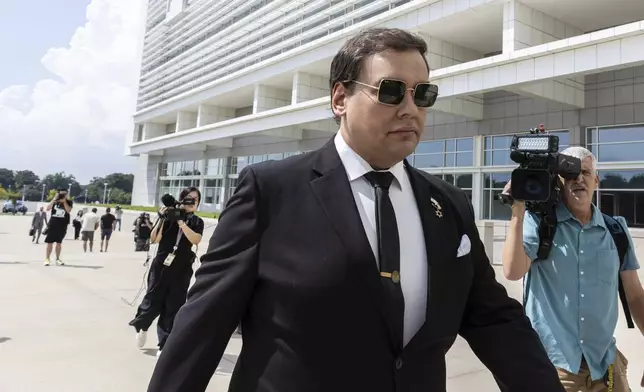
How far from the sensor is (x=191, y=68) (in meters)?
37.2

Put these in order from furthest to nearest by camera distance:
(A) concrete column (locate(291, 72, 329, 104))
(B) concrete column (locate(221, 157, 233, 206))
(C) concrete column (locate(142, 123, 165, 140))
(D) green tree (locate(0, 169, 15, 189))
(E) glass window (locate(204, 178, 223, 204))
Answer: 1. (D) green tree (locate(0, 169, 15, 189))
2. (C) concrete column (locate(142, 123, 165, 140))
3. (E) glass window (locate(204, 178, 223, 204))
4. (B) concrete column (locate(221, 157, 233, 206))
5. (A) concrete column (locate(291, 72, 329, 104))

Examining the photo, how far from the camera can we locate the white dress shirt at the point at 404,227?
127cm

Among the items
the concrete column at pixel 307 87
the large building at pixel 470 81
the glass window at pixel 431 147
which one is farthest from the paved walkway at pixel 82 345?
the concrete column at pixel 307 87

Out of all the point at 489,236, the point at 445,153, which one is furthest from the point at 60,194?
the point at 445,153

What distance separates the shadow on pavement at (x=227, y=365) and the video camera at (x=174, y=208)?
1627mm

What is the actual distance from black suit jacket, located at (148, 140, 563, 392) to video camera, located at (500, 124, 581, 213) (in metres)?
1.09

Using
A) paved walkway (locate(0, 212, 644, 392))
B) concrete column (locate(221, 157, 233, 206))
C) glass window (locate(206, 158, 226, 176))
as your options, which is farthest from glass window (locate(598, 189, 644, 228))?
glass window (locate(206, 158, 226, 176))

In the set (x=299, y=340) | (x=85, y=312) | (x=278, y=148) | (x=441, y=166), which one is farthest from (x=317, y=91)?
(x=299, y=340)

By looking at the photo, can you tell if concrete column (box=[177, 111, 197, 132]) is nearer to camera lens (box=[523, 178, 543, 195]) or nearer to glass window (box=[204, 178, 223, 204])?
glass window (box=[204, 178, 223, 204])

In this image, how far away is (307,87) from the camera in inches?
968

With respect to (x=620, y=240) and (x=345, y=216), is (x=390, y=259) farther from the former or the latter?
(x=620, y=240)

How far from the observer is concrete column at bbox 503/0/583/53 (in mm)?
15117

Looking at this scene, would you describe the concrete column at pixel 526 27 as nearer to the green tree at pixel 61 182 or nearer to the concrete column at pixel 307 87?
the concrete column at pixel 307 87

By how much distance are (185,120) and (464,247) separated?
38.1 meters
